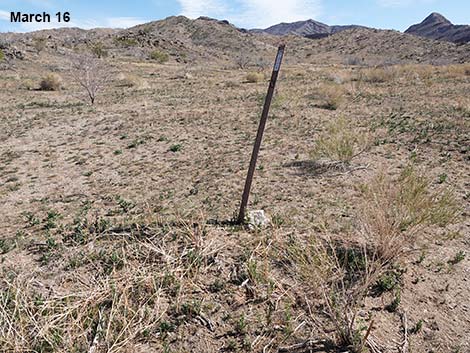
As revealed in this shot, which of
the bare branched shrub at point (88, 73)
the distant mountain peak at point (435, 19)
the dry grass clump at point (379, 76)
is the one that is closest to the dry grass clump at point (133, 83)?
the bare branched shrub at point (88, 73)

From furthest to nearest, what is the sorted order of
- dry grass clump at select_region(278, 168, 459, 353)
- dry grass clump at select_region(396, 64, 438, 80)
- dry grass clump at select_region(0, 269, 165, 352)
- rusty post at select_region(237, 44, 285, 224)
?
dry grass clump at select_region(396, 64, 438, 80), rusty post at select_region(237, 44, 285, 224), dry grass clump at select_region(278, 168, 459, 353), dry grass clump at select_region(0, 269, 165, 352)

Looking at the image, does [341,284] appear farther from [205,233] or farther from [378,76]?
[378,76]

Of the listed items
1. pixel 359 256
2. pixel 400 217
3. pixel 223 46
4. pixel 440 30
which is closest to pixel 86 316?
pixel 359 256

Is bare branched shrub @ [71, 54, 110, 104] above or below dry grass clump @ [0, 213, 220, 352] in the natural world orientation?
above

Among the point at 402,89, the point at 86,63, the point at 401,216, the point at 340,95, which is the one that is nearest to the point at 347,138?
the point at 401,216

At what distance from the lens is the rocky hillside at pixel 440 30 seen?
330 ft

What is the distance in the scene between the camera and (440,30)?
12244 centimetres

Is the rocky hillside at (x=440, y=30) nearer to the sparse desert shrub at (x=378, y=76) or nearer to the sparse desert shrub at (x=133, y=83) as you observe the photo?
the sparse desert shrub at (x=378, y=76)

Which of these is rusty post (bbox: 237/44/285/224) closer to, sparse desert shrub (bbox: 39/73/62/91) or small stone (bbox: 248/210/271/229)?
small stone (bbox: 248/210/271/229)

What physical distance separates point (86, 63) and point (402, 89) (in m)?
16.3

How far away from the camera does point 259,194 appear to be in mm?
6324

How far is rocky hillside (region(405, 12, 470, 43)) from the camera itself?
10044 cm

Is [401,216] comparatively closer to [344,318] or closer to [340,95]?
[344,318]

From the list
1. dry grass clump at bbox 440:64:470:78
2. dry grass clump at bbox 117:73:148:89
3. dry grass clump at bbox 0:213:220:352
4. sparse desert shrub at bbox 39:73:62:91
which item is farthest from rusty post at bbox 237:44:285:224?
dry grass clump at bbox 440:64:470:78
